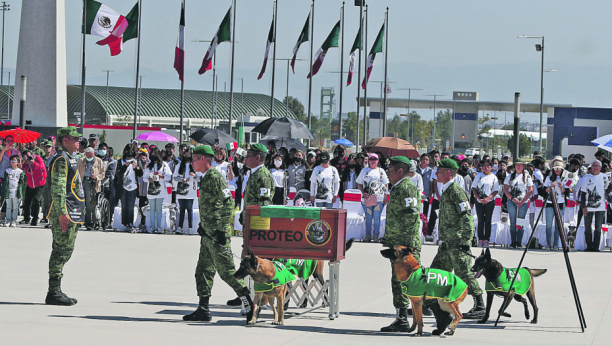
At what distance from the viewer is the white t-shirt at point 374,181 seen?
684 inches

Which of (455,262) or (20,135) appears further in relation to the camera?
(20,135)

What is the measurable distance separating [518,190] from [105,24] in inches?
674

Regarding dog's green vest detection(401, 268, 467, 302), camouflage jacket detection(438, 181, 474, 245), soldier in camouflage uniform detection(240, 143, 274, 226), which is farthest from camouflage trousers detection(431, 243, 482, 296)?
soldier in camouflage uniform detection(240, 143, 274, 226)

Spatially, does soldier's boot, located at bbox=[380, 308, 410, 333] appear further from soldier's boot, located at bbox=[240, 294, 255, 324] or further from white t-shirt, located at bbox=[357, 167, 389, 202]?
white t-shirt, located at bbox=[357, 167, 389, 202]

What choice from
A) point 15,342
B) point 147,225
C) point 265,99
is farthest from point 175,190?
point 265,99

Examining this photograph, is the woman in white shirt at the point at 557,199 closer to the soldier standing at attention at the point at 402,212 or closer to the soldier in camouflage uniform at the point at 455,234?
the soldier in camouflage uniform at the point at 455,234

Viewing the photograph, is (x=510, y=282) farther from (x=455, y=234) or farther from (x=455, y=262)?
(x=455, y=234)

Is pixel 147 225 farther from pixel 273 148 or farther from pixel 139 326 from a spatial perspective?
pixel 139 326

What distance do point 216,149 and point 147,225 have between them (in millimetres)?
2561

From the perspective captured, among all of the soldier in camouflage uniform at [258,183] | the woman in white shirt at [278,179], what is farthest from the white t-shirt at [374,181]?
the soldier in camouflage uniform at [258,183]

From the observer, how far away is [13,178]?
738 inches

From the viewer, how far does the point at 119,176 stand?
18.5 metres

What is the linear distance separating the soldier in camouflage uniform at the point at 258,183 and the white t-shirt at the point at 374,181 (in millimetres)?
7861

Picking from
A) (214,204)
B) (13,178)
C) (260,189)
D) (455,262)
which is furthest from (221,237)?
(13,178)
